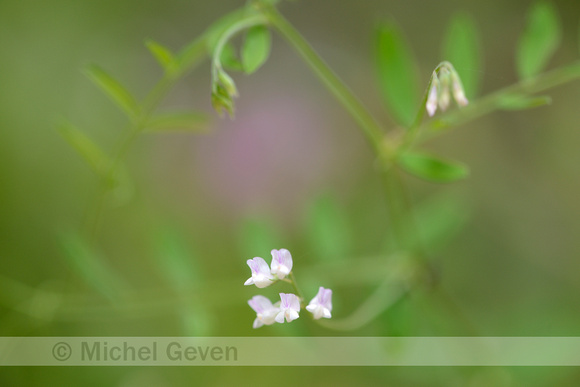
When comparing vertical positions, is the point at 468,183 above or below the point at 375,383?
above

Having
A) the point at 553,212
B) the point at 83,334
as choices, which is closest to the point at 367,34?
the point at 553,212

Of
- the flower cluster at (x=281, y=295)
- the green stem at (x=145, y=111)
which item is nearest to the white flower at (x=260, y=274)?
the flower cluster at (x=281, y=295)

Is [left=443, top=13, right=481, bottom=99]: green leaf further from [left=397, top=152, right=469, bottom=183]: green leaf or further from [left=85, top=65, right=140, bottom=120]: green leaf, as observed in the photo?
[left=85, top=65, right=140, bottom=120]: green leaf

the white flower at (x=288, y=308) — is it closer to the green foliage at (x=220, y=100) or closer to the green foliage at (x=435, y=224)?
the green foliage at (x=220, y=100)

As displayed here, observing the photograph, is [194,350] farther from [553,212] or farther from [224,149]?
[553,212]

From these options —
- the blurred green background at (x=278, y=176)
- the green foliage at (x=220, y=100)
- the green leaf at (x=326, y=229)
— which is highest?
the blurred green background at (x=278, y=176)
